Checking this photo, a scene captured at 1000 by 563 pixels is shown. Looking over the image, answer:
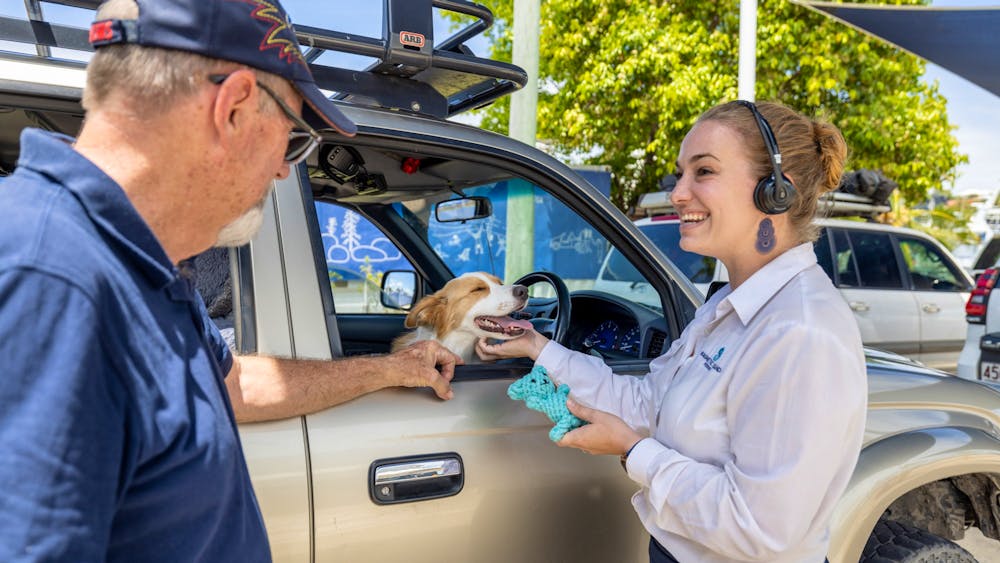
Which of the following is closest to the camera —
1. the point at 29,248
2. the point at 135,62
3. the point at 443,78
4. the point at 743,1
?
the point at 29,248

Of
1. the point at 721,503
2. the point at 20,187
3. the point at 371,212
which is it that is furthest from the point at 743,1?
the point at 20,187

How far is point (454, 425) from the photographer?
1864 millimetres

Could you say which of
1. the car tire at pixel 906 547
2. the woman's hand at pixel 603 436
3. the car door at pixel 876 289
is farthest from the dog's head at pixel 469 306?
the car door at pixel 876 289

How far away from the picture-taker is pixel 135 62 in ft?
2.81

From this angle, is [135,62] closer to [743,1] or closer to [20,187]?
[20,187]

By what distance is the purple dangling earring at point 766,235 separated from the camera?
67.6 inches

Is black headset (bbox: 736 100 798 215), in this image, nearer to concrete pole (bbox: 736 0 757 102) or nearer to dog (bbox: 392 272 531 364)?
dog (bbox: 392 272 531 364)

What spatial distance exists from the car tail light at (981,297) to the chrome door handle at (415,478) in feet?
22.1

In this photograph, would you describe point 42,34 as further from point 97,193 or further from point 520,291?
point 520,291

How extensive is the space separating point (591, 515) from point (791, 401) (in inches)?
33.8

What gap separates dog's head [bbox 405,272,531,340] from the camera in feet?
9.95

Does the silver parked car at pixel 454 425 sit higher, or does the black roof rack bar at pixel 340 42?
the black roof rack bar at pixel 340 42

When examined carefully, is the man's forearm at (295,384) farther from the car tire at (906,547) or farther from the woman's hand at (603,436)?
the car tire at (906,547)

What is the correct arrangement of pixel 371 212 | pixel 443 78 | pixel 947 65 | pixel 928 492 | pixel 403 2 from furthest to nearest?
pixel 947 65 < pixel 371 212 < pixel 928 492 < pixel 443 78 < pixel 403 2
